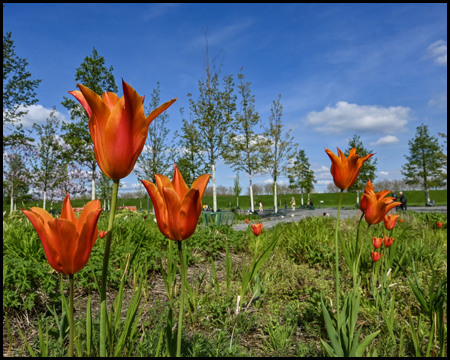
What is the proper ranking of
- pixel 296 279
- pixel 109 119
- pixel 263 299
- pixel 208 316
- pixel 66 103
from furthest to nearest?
pixel 66 103 < pixel 296 279 < pixel 263 299 < pixel 208 316 < pixel 109 119

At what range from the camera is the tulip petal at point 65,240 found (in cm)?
78

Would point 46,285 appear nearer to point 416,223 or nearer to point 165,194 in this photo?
point 165,194

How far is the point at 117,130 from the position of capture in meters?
0.77

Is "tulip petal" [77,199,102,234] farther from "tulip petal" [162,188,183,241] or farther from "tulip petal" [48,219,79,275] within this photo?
"tulip petal" [162,188,183,241]

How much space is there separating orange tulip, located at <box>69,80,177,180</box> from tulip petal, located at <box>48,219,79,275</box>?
19 cm

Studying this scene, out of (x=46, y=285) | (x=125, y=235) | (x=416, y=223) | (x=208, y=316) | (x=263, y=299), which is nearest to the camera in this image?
(x=208, y=316)

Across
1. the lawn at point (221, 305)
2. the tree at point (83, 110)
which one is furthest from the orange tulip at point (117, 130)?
the tree at point (83, 110)

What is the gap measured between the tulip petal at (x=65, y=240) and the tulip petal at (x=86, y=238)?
0.5 inches

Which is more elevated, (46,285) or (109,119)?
(109,119)

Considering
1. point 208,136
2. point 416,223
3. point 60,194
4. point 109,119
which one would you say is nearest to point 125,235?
point 109,119

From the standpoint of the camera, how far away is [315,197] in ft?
164

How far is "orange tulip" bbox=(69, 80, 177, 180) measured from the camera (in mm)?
760

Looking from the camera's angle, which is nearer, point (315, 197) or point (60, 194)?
point (60, 194)

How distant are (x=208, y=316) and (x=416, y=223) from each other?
7.30m
